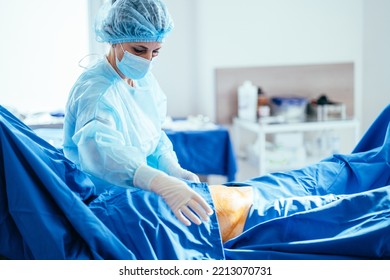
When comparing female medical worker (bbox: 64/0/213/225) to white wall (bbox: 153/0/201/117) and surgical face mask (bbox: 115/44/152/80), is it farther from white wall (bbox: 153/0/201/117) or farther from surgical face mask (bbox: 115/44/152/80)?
white wall (bbox: 153/0/201/117)

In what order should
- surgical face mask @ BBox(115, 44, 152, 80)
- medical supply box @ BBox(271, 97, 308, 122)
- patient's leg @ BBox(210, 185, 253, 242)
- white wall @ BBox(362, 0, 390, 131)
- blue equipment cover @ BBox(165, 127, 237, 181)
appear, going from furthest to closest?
white wall @ BBox(362, 0, 390, 131) < medical supply box @ BBox(271, 97, 308, 122) < blue equipment cover @ BBox(165, 127, 237, 181) < surgical face mask @ BBox(115, 44, 152, 80) < patient's leg @ BBox(210, 185, 253, 242)

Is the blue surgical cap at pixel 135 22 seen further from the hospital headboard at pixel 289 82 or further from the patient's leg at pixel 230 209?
the hospital headboard at pixel 289 82

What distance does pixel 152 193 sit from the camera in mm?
1154

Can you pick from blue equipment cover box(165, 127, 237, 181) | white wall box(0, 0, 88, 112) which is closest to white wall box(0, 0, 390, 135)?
white wall box(0, 0, 88, 112)

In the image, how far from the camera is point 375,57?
3.07 metres

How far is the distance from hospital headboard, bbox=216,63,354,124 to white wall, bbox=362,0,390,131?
103mm

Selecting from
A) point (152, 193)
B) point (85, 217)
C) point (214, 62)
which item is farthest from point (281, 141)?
point (85, 217)

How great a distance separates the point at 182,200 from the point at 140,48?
51 cm

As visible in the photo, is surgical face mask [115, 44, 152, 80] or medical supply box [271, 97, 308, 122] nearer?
surgical face mask [115, 44, 152, 80]

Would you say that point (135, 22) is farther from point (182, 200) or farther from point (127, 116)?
point (182, 200)

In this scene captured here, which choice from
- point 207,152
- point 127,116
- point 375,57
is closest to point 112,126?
Result: point 127,116

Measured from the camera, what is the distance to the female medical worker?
1.16 meters

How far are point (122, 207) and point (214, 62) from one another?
1.90 metres

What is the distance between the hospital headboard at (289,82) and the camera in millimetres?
2947
